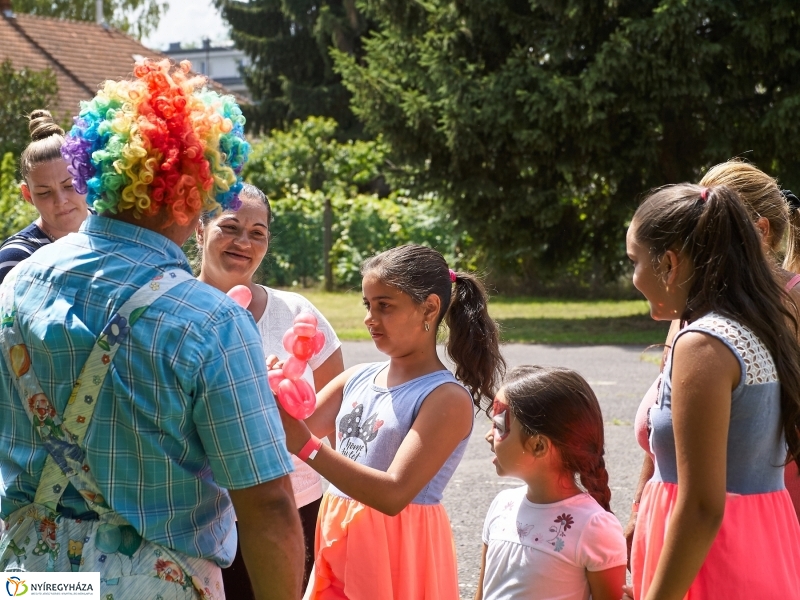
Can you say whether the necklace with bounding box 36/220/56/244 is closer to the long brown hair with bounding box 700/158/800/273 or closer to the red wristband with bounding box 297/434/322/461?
the red wristband with bounding box 297/434/322/461

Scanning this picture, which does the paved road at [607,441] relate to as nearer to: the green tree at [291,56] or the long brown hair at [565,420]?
the long brown hair at [565,420]

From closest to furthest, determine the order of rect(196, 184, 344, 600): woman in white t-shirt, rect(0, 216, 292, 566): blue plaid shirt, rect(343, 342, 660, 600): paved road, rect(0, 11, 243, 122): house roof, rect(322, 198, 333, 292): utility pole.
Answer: rect(0, 216, 292, 566): blue plaid shirt < rect(196, 184, 344, 600): woman in white t-shirt < rect(343, 342, 660, 600): paved road < rect(322, 198, 333, 292): utility pole < rect(0, 11, 243, 122): house roof

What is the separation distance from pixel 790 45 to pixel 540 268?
5346 millimetres

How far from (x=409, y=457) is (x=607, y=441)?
18.4ft

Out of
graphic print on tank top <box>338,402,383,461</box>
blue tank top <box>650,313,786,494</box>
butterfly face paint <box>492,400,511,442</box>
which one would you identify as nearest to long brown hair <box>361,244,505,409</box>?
butterfly face paint <box>492,400,511,442</box>

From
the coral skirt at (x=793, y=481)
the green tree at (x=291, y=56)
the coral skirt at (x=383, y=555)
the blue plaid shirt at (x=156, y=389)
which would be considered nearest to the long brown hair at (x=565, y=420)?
the coral skirt at (x=383, y=555)

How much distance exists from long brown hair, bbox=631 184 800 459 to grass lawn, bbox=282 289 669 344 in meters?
10.0

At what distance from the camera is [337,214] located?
23.4 metres

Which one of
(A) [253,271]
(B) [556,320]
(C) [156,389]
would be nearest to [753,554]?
(C) [156,389]

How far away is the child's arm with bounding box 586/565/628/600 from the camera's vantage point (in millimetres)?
2848

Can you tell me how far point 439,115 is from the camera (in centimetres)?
1573

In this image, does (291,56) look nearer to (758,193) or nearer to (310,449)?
(758,193)

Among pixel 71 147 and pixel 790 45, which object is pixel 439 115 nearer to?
pixel 790 45

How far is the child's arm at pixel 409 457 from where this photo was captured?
107 inches
